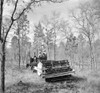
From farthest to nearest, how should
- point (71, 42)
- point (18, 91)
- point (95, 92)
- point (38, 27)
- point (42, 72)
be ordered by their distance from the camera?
1. point (38, 27)
2. point (71, 42)
3. point (42, 72)
4. point (18, 91)
5. point (95, 92)

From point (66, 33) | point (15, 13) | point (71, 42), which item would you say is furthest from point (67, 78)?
point (71, 42)

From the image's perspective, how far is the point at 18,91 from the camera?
9180 millimetres

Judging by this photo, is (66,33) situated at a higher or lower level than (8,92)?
higher

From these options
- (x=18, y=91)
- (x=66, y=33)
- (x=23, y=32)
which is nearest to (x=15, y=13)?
(x=18, y=91)

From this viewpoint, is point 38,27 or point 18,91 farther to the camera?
point 38,27

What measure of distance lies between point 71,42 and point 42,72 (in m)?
25.1

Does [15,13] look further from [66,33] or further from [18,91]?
[66,33]

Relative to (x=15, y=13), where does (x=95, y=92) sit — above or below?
below

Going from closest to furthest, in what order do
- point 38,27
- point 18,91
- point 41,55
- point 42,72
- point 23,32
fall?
point 18,91, point 42,72, point 41,55, point 23,32, point 38,27

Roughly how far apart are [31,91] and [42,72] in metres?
3.50

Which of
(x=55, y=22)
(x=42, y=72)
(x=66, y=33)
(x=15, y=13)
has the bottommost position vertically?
(x=42, y=72)

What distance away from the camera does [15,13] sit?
9344 millimetres

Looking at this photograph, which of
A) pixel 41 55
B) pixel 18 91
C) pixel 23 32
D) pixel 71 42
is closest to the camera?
pixel 18 91

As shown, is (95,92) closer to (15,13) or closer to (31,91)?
(31,91)
